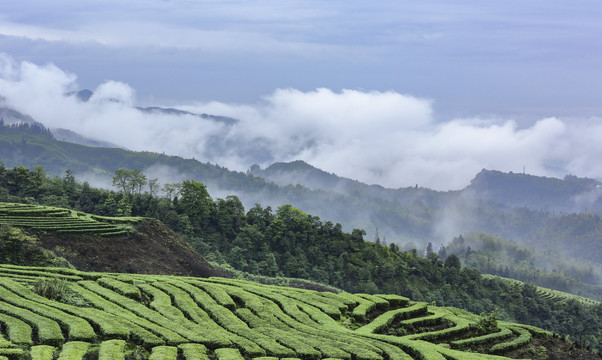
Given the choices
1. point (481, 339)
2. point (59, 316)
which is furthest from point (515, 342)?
point (59, 316)

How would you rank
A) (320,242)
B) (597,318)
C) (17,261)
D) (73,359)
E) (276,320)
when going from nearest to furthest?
(73,359), (276,320), (17,261), (320,242), (597,318)

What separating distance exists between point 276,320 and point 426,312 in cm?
1440

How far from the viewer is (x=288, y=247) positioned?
11119cm

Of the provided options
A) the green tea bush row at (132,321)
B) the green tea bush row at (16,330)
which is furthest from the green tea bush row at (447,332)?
the green tea bush row at (16,330)

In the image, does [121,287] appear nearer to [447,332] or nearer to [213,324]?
[213,324]

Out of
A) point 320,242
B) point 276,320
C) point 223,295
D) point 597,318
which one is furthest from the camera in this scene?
point 597,318

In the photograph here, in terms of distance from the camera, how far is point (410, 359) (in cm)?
3103

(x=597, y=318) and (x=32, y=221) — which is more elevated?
(x=32, y=221)

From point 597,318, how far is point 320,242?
66365 mm

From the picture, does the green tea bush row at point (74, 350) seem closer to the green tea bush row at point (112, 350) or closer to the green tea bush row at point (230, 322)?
the green tea bush row at point (112, 350)

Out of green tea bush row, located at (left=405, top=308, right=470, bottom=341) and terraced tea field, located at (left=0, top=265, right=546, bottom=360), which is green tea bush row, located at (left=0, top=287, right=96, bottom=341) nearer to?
terraced tea field, located at (left=0, top=265, right=546, bottom=360)

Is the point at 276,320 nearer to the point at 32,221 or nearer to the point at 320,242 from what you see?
A: the point at 32,221

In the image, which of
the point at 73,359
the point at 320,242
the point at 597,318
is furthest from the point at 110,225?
the point at 597,318

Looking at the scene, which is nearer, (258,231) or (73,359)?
(73,359)
